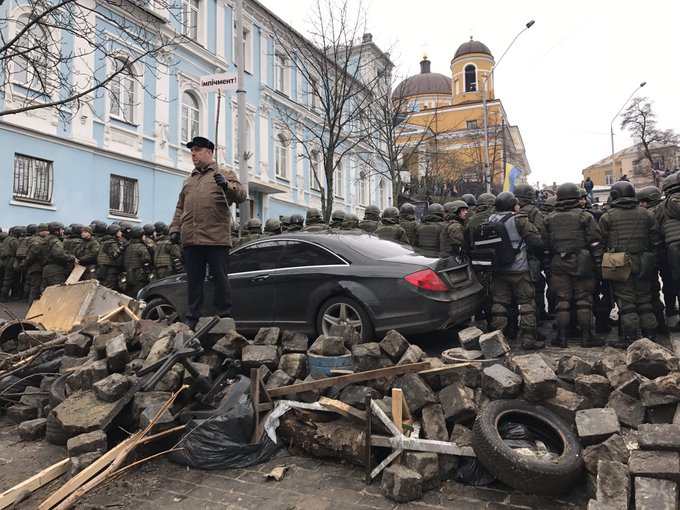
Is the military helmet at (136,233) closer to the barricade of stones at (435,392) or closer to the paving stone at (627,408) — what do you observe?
the barricade of stones at (435,392)

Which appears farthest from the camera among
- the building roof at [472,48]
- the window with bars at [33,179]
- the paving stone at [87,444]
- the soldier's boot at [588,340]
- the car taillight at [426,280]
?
the building roof at [472,48]

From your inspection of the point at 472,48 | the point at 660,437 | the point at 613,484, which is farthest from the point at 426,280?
the point at 472,48

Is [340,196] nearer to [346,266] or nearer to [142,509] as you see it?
[346,266]

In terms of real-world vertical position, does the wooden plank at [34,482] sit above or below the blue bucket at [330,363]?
below

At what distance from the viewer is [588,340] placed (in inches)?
249

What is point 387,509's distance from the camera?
317 cm

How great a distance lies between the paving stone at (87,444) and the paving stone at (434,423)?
249cm

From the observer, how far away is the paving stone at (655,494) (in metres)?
2.66

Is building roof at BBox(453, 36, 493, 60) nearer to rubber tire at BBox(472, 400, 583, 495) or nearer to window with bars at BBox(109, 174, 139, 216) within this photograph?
window with bars at BBox(109, 174, 139, 216)

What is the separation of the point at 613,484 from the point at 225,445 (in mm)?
2667

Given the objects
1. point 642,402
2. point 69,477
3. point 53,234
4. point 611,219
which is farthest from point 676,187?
point 53,234

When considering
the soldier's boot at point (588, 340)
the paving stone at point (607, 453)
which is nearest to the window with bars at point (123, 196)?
the soldier's boot at point (588, 340)

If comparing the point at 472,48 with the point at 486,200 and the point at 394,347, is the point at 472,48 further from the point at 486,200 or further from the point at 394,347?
the point at 394,347

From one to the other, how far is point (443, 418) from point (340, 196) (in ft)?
101
